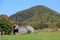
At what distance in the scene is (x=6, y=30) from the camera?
53.2m

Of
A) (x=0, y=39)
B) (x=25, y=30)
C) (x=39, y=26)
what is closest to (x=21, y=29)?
(x=25, y=30)

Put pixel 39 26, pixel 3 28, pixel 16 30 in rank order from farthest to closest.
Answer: pixel 39 26
pixel 16 30
pixel 3 28

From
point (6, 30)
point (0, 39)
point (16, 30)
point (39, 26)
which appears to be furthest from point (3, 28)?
point (39, 26)

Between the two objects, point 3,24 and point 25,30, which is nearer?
point 3,24

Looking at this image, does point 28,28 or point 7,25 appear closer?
point 7,25

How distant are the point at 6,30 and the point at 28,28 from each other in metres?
29.4

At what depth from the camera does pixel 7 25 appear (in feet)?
179

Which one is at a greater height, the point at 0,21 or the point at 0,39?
the point at 0,21

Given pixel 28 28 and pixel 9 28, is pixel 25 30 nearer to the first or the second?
pixel 28 28

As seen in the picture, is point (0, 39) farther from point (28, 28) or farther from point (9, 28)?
point (28, 28)

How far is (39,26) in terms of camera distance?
93.6m

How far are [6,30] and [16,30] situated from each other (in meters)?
24.7

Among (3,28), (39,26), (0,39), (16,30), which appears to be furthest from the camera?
(39,26)

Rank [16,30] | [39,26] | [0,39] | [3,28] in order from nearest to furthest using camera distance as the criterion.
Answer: [0,39] → [3,28] → [16,30] → [39,26]
